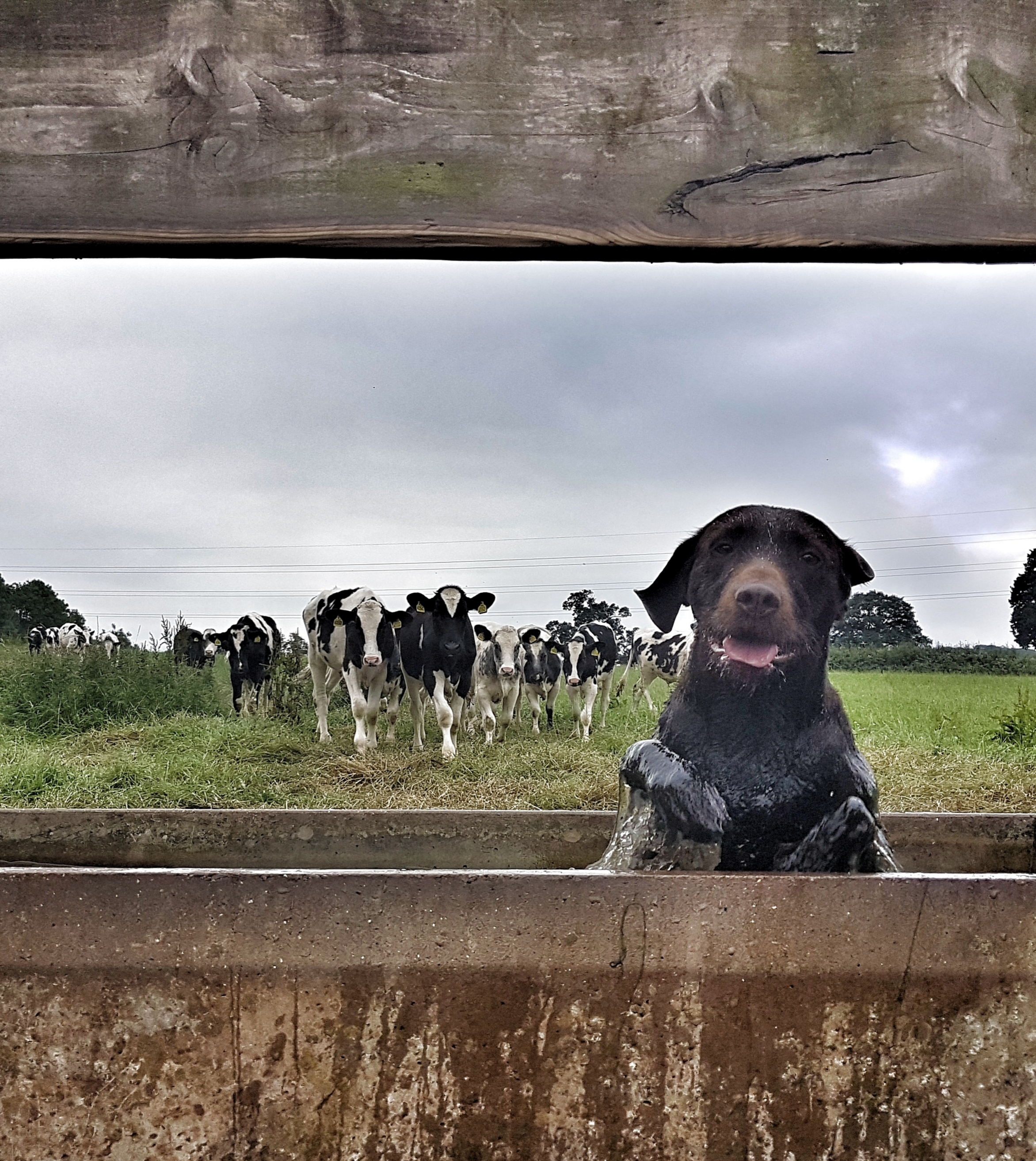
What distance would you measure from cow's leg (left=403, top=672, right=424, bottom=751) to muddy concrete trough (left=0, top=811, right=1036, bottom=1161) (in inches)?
359

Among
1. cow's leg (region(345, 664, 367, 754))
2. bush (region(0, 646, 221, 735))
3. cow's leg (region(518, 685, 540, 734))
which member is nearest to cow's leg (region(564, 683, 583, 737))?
cow's leg (region(518, 685, 540, 734))

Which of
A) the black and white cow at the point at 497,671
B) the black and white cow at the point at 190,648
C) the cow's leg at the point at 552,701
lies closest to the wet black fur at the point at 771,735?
the black and white cow at the point at 497,671

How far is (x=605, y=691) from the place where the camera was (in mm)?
13047

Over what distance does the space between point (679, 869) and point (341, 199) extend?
144 centimetres

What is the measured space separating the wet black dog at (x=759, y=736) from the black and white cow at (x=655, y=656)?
10.8m

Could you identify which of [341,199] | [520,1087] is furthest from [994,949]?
[341,199]

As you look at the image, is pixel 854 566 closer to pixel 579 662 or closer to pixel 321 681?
pixel 321 681

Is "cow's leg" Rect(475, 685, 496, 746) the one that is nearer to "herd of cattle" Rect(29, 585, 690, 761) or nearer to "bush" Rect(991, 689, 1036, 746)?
"herd of cattle" Rect(29, 585, 690, 761)

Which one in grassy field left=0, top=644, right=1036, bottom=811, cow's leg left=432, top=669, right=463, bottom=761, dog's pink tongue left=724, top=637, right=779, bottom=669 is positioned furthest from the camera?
cow's leg left=432, top=669, right=463, bottom=761

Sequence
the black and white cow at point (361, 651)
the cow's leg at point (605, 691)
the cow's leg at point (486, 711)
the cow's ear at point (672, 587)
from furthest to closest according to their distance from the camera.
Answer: the cow's leg at point (605, 691) < the cow's leg at point (486, 711) < the black and white cow at point (361, 651) < the cow's ear at point (672, 587)

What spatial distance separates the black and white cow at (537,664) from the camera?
12188 millimetres

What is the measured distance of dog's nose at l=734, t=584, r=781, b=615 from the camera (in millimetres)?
2182

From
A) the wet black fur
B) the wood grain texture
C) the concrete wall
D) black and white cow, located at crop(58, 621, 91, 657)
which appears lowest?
the concrete wall

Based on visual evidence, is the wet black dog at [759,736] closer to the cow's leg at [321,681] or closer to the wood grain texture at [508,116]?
the wood grain texture at [508,116]
